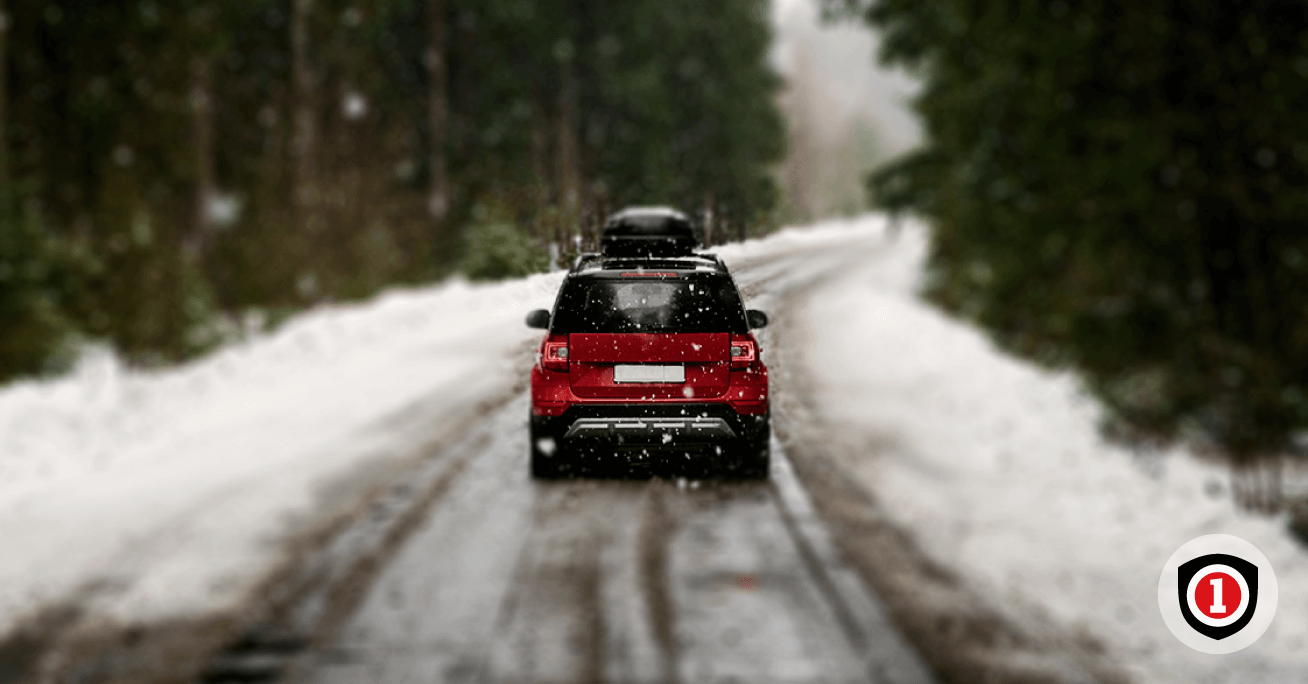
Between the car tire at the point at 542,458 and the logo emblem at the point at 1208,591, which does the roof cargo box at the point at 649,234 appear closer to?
the car tire at the point at 542,458

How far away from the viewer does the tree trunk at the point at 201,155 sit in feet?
173

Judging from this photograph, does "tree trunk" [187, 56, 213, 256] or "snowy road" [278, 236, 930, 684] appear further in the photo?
"tree trunk" [187, 56, 213, 256]

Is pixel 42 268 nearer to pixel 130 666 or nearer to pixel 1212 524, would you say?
pixel 130 666

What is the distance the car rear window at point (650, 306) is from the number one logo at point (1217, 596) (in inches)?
229

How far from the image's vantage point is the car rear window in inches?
100

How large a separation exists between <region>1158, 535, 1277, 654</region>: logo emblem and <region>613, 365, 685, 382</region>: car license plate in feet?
18.6

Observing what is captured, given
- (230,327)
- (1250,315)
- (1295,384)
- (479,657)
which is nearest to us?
(1250,315)

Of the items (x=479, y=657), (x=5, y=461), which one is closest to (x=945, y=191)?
(x=479, y=657)

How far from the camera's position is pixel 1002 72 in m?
6.65

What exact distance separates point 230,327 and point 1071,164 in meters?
32.2

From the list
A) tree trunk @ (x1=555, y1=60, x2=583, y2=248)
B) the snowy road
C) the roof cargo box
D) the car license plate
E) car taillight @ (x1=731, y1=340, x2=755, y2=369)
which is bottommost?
the snowy road

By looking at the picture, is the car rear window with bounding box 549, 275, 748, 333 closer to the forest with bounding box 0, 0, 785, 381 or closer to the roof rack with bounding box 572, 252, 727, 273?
the roof rack with bounding box 572, 252, 727, 273

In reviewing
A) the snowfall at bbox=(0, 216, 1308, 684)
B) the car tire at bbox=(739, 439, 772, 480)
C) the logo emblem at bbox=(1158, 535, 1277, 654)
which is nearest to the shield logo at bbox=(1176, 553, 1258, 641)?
the logo emblem at bbox=(1158, 535, 1277, 654)

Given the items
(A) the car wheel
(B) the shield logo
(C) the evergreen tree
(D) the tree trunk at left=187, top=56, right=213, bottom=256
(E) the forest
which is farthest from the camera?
(D) the tree trunk at left=187, top=56, right=213, bottom=256
